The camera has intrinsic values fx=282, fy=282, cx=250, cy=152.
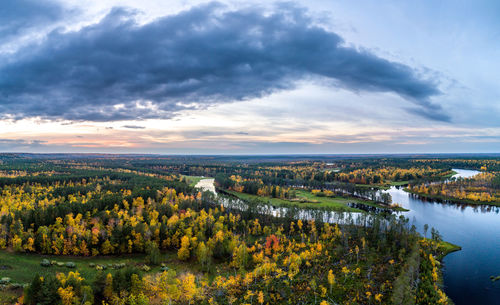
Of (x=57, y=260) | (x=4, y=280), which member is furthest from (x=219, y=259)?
(x=4, y=280)

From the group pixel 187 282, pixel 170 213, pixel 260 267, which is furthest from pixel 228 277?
pixel 170 213

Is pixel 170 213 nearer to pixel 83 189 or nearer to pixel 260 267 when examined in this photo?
pixel 260 267

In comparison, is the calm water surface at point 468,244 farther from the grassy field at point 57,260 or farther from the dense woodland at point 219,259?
the grassy field at point 57,260

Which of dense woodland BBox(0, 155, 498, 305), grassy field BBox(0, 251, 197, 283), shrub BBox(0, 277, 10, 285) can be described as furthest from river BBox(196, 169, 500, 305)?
shrub BBox(0, 277, 10, 285)

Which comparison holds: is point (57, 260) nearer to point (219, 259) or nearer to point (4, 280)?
point (4, 280)

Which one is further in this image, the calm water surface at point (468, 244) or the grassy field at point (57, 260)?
the grassy field at point (57, 260)

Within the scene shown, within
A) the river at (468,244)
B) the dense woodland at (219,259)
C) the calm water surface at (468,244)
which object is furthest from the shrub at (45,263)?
the calm water surface at (468,244)
